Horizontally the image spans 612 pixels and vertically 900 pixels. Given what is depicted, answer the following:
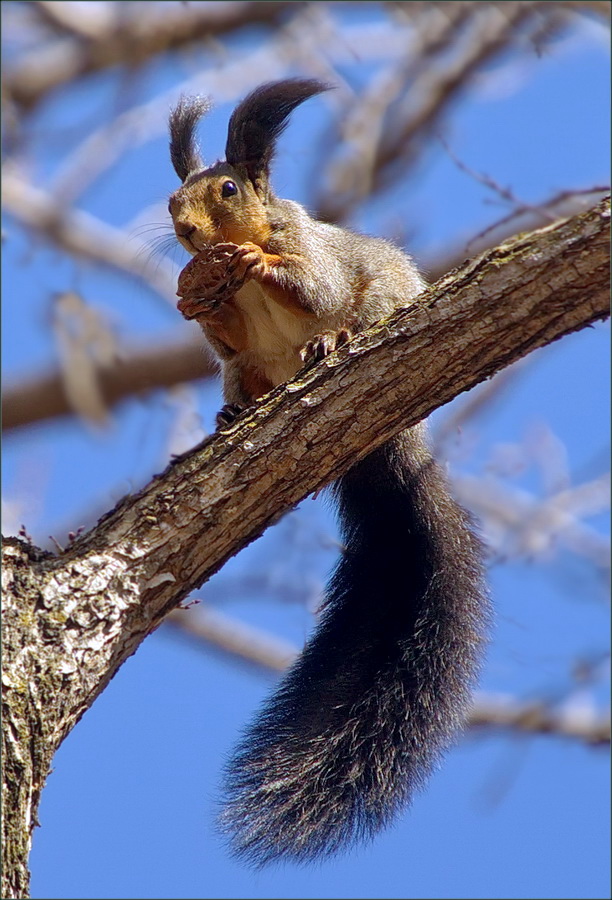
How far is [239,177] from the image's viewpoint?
3.04 metres

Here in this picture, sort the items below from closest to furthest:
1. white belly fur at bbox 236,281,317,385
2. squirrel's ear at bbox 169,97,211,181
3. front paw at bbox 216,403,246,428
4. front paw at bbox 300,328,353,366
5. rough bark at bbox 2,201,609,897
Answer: rough bark at bbox 2,201,609,897 < front paw at bbox 300,328,353,366 < front paw at bbox 216,403,246,428 < white belly fur at bbox 236,281,317,385 < squirrel's ear at bbox 169,97,211,181

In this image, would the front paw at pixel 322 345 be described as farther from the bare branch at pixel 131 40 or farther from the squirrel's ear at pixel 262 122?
the bare branch at pixel 131 40

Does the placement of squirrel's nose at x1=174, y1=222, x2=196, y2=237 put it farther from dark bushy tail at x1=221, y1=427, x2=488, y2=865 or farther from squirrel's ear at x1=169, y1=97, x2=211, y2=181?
dark bushy tail at x1=221, y1=427, x2=488, y2=865

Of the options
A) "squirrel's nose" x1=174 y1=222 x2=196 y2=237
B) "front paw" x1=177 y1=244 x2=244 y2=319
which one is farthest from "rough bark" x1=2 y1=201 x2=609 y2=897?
"squirrel's nose" x1=174 y1=222 x2=196 y2=237

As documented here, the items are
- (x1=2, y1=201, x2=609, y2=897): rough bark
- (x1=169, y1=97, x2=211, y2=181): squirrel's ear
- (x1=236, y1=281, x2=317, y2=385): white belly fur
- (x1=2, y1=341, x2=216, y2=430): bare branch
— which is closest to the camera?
(x1=2, y1=201, x2=609, y2=897): rough bark

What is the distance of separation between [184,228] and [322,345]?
0.58 metres

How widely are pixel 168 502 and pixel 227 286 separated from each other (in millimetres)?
792

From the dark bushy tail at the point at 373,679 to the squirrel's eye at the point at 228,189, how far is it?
2.94 feet

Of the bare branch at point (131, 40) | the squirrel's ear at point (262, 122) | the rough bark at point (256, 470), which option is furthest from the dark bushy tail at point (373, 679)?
the bare branch at point (131, 40)

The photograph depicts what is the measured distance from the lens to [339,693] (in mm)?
2512

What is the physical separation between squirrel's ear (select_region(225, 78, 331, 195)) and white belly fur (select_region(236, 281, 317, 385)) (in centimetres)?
40

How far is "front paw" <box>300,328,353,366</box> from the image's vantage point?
2623 millimetres

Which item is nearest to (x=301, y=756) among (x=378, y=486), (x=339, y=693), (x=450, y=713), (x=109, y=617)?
(x=339, y=693)

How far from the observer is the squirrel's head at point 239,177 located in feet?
9.52
